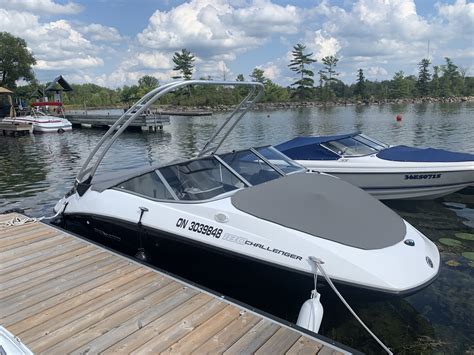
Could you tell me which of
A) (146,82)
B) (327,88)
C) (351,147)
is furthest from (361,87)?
(351,147)

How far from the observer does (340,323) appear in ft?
13.9

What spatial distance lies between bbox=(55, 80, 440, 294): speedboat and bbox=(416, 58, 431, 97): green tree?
96.1 m

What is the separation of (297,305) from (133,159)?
49.6 ft

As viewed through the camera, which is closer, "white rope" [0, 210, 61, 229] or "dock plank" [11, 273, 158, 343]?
"dock plank" [11, 273, 158, 343]

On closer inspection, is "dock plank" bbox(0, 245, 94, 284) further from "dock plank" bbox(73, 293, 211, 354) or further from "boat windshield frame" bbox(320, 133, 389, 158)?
"boat windshield frame" bbox(320, 133, 389, 158)

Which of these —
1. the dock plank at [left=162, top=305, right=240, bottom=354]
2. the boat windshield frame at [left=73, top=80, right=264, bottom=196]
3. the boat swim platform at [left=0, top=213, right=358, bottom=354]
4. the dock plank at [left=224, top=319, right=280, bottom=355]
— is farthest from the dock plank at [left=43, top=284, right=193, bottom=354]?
the boat windshield frame at [left=73, top=80, right=264, bottom=196]

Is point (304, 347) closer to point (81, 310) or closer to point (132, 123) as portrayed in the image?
point (81, 310)

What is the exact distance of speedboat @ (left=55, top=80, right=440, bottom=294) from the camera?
3.66m

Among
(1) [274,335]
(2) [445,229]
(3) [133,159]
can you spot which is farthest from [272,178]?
(3) [133,159]

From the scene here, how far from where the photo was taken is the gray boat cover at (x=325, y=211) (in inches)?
153

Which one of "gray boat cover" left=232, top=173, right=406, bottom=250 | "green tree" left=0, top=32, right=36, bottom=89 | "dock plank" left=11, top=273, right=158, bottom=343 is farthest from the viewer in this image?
"green tree" left=0, top=32, right=36, bottom=89

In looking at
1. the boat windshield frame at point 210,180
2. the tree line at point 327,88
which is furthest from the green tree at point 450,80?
the boat windshield frame at point 210,180

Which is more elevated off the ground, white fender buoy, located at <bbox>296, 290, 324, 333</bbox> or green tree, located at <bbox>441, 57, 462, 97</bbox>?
green tree, located at <bbox>441, 57, 462, 97</bbox>

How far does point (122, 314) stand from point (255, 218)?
158 centimetres
